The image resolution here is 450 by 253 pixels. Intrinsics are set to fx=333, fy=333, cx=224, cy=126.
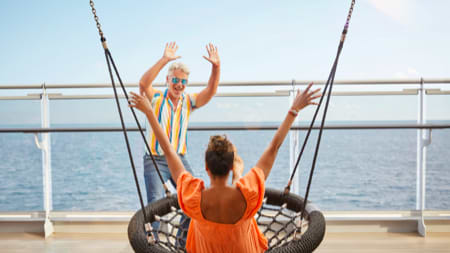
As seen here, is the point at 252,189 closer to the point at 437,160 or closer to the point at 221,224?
the point at 221,224

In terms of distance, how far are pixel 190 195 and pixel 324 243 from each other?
1.76 metres

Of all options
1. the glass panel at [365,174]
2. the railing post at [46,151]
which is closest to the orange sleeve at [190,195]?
the railing post at [46,151]

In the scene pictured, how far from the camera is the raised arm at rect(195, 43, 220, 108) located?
1.87 metres

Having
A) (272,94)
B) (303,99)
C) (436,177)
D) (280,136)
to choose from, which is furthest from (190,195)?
(436,177)

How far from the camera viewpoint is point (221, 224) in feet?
3.47

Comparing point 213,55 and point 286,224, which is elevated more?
point 213,55

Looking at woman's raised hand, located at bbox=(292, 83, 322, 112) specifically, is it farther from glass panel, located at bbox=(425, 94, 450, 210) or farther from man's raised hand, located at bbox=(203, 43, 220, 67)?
glass panel, located at bbox=(425, 94, 450, 210)

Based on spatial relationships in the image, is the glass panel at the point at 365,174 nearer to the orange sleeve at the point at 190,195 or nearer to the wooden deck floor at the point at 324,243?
the wooden deck floor at the point at 324,243

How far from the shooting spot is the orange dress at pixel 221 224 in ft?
3.41

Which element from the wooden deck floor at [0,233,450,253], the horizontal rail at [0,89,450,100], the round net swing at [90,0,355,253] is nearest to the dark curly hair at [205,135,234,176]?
the round net swing at [90,0,355,253]

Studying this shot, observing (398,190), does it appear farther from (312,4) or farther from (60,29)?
(60,29)

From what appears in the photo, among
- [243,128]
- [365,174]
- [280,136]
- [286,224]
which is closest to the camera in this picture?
[280,136]

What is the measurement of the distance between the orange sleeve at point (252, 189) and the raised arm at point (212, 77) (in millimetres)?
947

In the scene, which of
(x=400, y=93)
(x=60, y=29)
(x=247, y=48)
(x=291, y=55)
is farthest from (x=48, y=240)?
(x=60, y=29)
